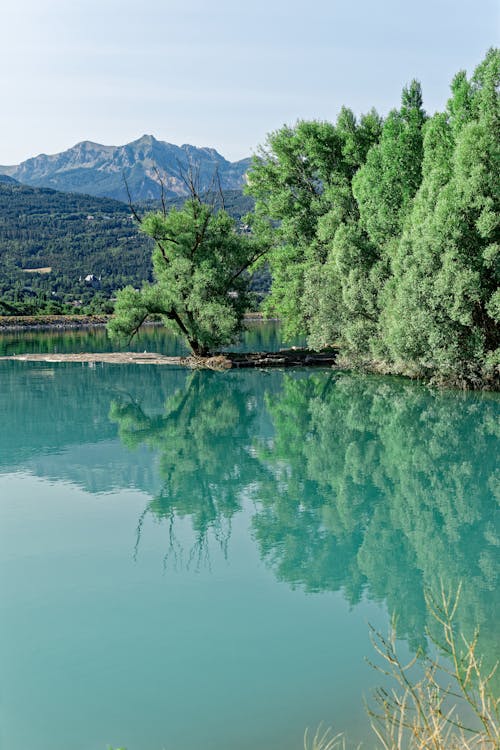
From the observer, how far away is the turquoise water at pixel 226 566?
26.6 feet

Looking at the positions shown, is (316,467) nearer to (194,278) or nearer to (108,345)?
(194,278)

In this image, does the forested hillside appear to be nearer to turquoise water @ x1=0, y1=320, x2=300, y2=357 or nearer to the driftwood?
the driftwood

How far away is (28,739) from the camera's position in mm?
7602

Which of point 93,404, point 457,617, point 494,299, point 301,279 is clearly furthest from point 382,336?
point 457,617

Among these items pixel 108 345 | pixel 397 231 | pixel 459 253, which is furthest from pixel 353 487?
pixel 108 345

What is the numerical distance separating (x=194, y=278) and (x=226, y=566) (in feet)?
114

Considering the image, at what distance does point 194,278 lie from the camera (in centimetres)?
4584

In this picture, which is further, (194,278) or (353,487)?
(194,278)

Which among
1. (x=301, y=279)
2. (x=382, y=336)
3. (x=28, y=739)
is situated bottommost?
(x=28, y=739)

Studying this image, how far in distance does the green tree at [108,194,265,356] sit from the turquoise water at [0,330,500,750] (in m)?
19.6

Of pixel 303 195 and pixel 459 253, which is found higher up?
pixel 303 195

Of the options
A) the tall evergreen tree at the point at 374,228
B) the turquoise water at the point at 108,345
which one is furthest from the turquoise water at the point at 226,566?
the turquoise water at the point at 108,345

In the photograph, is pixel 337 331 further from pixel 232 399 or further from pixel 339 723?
pixel 339 723

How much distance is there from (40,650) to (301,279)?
37638 mm
